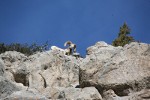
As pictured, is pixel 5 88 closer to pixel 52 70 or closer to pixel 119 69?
pixel 119 69

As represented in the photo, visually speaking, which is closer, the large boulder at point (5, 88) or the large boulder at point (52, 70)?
the large boulder at point (5, 88)

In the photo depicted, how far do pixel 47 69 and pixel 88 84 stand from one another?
7.09m

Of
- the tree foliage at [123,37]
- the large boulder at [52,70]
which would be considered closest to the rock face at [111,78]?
the large boulder at [52,70]

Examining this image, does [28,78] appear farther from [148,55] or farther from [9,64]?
[148,55]

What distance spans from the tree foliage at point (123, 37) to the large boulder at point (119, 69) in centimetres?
→ 2617

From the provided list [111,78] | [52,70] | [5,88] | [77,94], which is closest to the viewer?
[5,88]

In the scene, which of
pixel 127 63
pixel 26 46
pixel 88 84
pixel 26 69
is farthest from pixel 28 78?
pixel 26 46

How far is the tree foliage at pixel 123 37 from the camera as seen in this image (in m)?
42.5

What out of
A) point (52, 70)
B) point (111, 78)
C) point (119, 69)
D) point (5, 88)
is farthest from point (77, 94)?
point (52, 70)

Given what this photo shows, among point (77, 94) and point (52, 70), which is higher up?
point (52, 70)

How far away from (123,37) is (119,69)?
99.5 feet

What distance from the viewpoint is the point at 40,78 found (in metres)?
21.2

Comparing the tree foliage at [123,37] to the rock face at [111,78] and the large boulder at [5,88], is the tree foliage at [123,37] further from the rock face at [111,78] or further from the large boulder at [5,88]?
the large boulder at [5,88]

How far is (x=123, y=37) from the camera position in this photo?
44625 mm
